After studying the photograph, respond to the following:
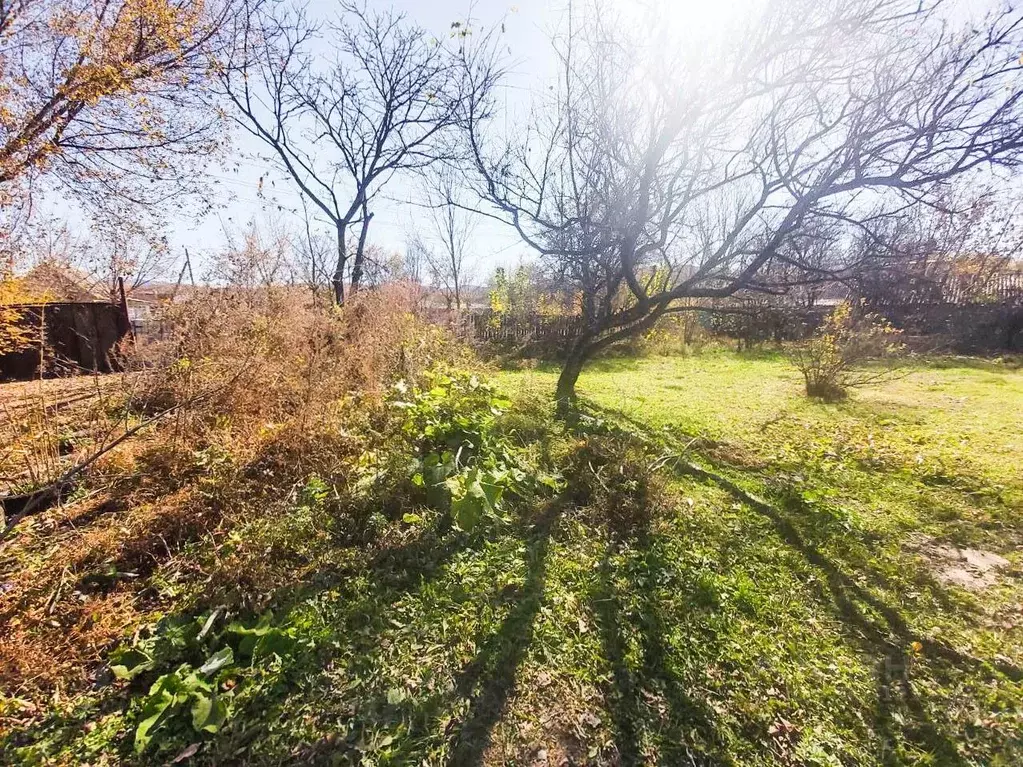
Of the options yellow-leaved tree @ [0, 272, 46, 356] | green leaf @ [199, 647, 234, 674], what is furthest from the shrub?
yellow-leaved tree @ [0, 272, 46, 356]

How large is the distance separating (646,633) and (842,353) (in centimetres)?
692

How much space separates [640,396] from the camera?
6727 millimetres

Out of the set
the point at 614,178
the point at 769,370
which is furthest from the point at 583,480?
the point at 769,370

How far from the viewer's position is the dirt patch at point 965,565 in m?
2.56

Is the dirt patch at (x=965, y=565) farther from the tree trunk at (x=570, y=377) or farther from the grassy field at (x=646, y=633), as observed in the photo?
the tree trunk at (x=570, y=377)

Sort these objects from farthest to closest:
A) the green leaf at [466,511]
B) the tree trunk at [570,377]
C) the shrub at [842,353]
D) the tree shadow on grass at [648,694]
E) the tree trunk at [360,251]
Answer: the tree trunk at [360,251] → the shrub at [842,353] → the tree trunk at [570,377] → the green leaf at [466,511] → the tree shadow on grass at [648,694]

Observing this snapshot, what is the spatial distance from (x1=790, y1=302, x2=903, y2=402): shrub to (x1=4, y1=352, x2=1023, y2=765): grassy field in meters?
2.69

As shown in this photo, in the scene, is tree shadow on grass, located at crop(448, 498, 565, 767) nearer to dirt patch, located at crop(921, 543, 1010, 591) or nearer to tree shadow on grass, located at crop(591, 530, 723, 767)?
tree shadow on grass, located at crop(591, 530, 723, 767)

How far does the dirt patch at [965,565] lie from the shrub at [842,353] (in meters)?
4.21

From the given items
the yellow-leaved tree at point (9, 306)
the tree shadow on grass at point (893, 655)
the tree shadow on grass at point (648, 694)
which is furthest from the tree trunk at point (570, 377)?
the yellow-leaved tree at point (9, 306)

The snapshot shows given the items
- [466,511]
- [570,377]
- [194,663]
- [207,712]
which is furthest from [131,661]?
[570,377]

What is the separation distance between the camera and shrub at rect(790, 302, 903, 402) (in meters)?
6.56

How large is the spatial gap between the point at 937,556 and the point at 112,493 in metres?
5.90

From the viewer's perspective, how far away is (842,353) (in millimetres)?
6719
